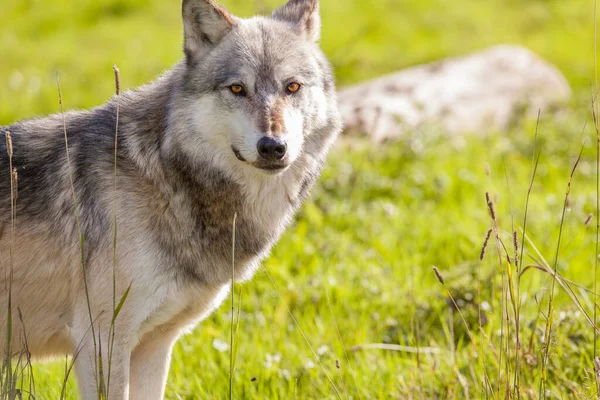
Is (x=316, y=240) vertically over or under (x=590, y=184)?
under

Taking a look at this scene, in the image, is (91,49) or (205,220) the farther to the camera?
(91,49)

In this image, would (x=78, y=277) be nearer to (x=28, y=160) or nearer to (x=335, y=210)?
(x=28, y=160)

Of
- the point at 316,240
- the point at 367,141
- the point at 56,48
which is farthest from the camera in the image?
the point at 56,48

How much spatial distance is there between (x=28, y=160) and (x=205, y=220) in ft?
2.85

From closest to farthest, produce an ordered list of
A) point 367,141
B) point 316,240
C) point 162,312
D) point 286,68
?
point 162,312 → point 286,68 → point 316,240 → point 367,141

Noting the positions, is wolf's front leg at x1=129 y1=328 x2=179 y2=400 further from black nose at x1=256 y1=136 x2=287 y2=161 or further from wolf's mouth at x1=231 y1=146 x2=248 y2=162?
black nose at x1=256 y1=136 x2=287 y2=161

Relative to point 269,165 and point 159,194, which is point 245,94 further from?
point 159,194

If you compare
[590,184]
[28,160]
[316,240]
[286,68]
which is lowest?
[316,240]

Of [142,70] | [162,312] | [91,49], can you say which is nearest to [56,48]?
[91,49]

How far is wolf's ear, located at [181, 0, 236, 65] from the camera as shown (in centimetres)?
347

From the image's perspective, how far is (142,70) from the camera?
10.2m

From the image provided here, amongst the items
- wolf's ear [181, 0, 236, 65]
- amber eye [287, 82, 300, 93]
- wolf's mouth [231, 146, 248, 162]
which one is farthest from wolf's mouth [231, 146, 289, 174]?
wolf's ear [181, 0, 236, 65]

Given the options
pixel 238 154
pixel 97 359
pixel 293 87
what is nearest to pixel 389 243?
pixel 293 87

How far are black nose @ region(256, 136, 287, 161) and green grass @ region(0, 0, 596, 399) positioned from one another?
94 cm
